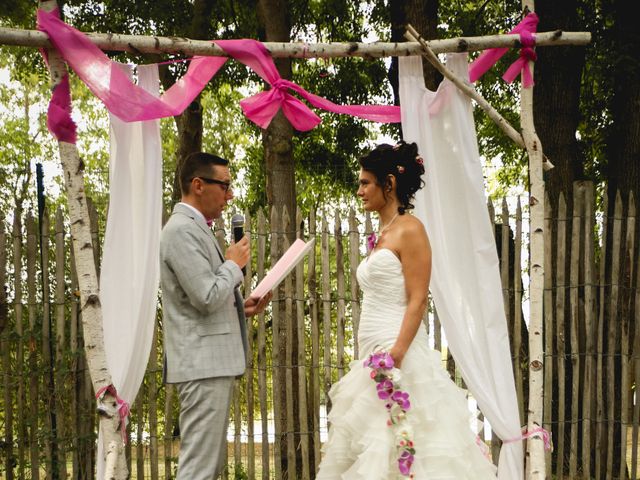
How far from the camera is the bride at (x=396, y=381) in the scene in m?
3.71

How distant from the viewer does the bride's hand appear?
3.79 metres

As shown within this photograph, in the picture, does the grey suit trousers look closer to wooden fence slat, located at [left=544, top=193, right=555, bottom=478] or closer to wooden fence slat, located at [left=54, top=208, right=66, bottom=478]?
wooden fence slat, located at [left=54, top=208, right=66, bottom=478]

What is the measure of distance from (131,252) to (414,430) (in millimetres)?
1584

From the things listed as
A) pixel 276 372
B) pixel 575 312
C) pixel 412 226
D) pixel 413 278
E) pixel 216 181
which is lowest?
pixel 276 372

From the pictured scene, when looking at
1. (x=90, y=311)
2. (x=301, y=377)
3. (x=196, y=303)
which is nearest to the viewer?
(x=90, y=311)

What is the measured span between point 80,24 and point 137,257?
20.1ft

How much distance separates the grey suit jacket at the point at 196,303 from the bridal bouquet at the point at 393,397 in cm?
66

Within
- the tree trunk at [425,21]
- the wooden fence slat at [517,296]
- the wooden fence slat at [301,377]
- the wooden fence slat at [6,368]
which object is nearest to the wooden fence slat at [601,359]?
the wooden fence slat at [517,296]

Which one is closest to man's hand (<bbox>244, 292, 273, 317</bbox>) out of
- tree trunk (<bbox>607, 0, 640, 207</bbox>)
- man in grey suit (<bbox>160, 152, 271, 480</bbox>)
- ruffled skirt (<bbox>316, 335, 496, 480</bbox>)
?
man in grey suit (<bbox>160, 152, 271, 480</bbox>)

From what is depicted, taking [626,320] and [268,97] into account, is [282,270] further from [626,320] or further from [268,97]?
[626,320]

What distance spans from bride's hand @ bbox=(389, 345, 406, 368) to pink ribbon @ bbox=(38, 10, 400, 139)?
4.23 feet

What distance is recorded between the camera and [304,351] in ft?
18.6

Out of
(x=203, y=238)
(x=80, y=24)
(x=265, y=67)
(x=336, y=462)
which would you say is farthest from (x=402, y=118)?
(x=80, y=24)

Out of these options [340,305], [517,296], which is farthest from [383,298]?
Result: [517,296]
